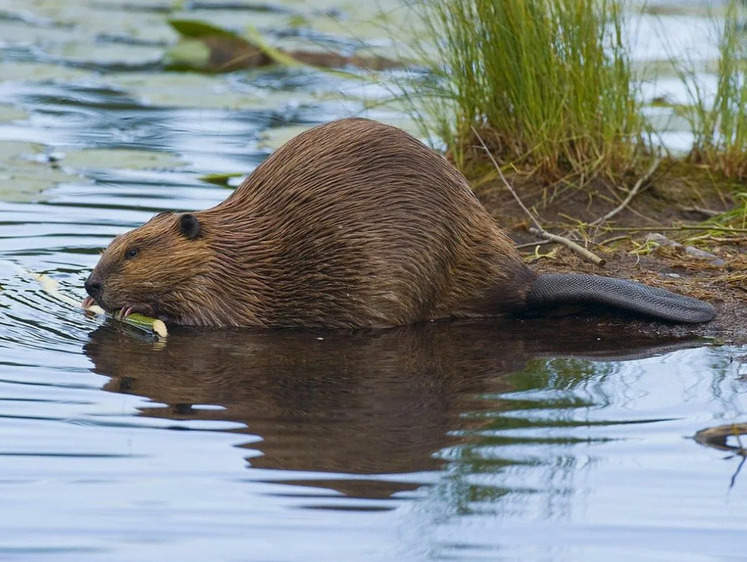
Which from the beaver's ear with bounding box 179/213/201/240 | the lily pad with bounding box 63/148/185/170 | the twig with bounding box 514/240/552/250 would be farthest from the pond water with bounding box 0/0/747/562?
the lily pad with bounding box 63/148/185/170

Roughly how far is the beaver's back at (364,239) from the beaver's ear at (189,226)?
0.07 meters

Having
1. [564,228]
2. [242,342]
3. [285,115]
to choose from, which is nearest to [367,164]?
[242,342]

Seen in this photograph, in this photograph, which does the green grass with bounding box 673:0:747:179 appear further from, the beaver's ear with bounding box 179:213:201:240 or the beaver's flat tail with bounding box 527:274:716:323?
the beaver's ear with bounding box 179:213:201:240

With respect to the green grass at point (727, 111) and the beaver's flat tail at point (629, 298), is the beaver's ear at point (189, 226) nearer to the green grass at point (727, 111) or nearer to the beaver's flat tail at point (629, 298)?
the beaver's flat tail at point (629, 298)

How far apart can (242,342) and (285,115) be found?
3788 millimetres

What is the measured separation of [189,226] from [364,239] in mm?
564

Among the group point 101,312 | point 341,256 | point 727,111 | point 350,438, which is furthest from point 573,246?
point 350,438

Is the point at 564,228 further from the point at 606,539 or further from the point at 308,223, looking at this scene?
the point at 606,539

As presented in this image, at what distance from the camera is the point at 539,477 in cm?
264

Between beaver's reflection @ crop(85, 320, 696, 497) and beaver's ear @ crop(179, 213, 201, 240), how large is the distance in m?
0.31

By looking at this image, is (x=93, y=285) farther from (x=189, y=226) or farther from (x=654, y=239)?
(x=654, y=239)

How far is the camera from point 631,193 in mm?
5199

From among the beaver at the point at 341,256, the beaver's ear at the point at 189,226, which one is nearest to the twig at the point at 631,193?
the beaver at the point at 341,256

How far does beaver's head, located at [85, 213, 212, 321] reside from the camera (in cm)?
411
